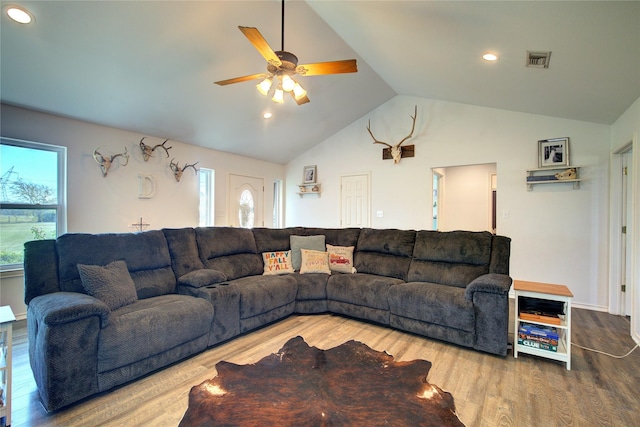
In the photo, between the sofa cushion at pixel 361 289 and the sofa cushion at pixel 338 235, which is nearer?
the sofa cushion at pixel 361 289

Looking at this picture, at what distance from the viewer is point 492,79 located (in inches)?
136

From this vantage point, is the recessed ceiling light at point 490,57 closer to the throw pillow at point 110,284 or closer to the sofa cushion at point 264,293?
the sofa cushion at point 264,293

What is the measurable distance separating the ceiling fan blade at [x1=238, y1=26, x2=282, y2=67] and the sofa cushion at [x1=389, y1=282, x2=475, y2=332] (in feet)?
8.08

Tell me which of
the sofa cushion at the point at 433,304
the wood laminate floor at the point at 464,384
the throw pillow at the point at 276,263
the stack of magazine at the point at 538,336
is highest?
the throw pillow at the point at 276,263

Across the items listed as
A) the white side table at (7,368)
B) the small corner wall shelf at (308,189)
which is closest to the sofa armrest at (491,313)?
the white side table at (7,368)

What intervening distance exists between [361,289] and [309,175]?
3.56 metres

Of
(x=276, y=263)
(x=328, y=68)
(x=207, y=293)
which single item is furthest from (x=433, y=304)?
(x=328, y=68)

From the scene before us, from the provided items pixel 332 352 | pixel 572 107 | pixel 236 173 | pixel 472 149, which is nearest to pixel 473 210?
pixel 472 149

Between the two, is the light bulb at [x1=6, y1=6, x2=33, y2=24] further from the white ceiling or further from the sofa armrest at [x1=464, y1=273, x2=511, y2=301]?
the sofa armrest at [x1=464, y1=273, x2=511, y2=301]

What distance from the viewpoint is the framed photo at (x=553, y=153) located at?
397 centimetres

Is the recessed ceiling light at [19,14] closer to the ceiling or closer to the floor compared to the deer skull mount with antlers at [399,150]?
closer to the ceiling

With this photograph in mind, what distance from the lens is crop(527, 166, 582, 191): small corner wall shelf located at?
12.9 feet

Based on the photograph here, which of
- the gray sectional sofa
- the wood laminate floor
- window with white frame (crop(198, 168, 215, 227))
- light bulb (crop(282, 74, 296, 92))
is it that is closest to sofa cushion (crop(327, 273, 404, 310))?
the gray sectional sofa

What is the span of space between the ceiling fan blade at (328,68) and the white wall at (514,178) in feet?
9.76
